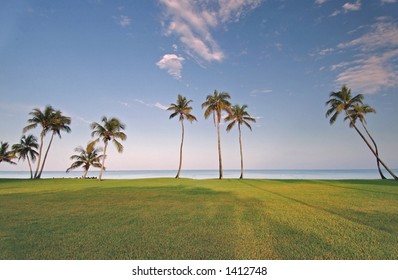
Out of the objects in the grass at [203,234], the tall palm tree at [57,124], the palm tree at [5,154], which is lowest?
the grass at [203,234]

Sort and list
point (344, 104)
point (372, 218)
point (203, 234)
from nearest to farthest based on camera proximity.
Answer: point (203, 234)
point (372, 218)
point (344, 104)

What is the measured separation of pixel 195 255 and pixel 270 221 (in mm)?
3561

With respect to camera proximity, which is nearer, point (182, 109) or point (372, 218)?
point (372, 218)

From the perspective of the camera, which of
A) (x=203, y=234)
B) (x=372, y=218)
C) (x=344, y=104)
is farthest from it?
(x=344, y=104)

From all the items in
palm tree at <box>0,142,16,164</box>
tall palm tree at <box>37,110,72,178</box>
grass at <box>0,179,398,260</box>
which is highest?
tall palm tree at <box>37,110,72,178</box>

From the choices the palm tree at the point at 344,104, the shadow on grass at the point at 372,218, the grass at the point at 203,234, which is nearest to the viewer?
the grass at the point at 203,234

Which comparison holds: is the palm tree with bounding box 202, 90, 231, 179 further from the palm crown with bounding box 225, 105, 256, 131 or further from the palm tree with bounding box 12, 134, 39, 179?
the palm tree with bounding box 12, 134, 39, 179

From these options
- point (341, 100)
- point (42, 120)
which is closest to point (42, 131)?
point (42, 120)

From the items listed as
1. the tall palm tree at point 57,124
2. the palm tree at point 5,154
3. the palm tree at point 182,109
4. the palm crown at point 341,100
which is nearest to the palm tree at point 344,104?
the palm crown at point 341,100

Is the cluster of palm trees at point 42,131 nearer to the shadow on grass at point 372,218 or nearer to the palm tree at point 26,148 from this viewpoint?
the palm tree at point 26,148

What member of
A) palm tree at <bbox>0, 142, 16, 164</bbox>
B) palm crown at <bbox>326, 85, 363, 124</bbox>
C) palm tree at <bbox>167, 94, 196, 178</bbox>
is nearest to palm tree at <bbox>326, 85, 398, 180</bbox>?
palm crown at <bbox>326, 85, 363, 124</bbox>

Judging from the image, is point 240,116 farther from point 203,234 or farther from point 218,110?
point 203,234

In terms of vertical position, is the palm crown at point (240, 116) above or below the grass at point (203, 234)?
above

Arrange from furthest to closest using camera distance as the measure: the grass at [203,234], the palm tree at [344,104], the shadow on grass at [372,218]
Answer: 1. the palm tree at [344,104]
2. the shadow on grass at [372,218]
3. the grass at [203,234]
